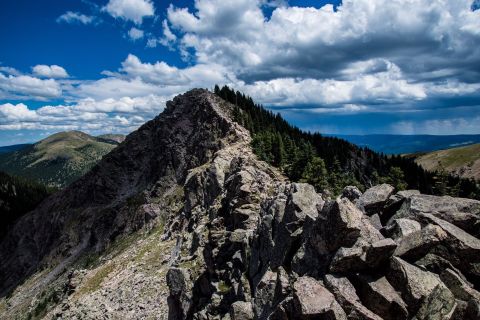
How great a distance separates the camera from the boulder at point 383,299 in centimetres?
Answer: 1964

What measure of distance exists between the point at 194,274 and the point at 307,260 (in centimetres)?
2313

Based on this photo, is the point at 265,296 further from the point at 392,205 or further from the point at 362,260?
the point at 392,205

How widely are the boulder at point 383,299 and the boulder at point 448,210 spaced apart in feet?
23.3

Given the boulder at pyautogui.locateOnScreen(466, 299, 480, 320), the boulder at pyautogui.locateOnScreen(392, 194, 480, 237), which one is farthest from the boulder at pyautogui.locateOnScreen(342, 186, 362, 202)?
the boulder at pyautogui.locateOnScreen(466, 299, 480, 320)

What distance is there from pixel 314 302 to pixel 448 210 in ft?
40.8

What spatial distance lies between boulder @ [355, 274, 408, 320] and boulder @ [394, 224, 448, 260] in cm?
246

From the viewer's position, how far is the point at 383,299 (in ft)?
64.8

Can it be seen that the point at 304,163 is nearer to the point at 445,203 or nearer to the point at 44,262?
the point at 445,203

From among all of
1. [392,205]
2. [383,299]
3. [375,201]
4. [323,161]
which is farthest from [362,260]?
[323,161]

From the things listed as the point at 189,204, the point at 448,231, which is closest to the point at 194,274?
the point at 448,231

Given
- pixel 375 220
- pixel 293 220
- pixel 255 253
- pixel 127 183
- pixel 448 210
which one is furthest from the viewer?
pixel 127 183

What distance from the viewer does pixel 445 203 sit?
26484 mm

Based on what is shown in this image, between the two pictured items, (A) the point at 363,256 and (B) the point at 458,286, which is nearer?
(B) the point at 458,286

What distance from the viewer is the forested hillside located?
3738 inches
